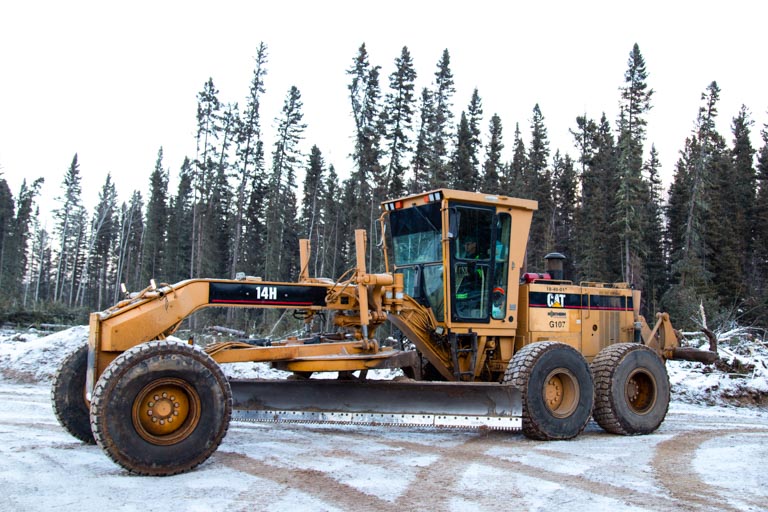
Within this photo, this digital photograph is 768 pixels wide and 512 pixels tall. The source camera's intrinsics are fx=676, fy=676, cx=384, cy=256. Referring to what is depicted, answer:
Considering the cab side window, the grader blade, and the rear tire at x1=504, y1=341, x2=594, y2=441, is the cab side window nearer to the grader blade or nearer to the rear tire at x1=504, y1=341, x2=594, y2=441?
the rear tire at x1=504, y1=341, x2=594, y2=441

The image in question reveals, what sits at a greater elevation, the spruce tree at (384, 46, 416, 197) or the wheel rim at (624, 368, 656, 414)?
the spruce tree at (384, 46, 416, 197)

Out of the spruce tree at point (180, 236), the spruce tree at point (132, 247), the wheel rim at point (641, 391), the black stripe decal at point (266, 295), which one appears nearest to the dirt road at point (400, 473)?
the wheel rim at point (641, 391)

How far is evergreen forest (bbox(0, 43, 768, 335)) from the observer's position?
39.3 m

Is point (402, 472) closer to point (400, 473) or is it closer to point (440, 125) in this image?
point (400, 473)

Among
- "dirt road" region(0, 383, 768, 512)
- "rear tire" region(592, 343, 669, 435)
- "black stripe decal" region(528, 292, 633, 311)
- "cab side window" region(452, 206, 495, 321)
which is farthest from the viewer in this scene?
"black stripe decal" region(528, 292, 633, 311)

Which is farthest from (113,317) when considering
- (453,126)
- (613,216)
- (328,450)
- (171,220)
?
(171,220)

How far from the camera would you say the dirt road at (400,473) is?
5199mm

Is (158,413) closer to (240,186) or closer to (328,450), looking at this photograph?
(328,450)

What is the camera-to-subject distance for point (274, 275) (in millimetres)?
48219

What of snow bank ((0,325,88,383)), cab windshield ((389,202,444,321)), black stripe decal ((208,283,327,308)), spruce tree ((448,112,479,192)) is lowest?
snow bank ((0,325,88,383))

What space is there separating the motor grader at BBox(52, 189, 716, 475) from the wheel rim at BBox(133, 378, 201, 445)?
0.01 meters

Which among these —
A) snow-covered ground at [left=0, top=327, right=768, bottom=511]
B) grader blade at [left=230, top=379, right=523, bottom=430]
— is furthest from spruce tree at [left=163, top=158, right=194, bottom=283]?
grader blade at [left=230, top=379, right=523, bottom=430]

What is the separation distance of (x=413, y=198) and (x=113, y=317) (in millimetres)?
4400

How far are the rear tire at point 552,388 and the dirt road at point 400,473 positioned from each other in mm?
224
